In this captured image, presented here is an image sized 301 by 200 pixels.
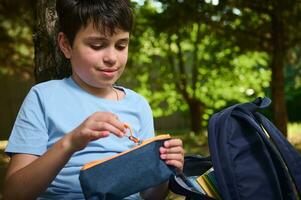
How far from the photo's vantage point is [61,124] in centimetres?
184

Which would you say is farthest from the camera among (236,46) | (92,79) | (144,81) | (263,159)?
(144,81)

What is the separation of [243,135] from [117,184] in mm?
517

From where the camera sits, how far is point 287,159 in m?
1.78

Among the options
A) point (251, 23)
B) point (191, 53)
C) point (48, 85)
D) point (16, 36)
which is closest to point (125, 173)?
point (48, 85)

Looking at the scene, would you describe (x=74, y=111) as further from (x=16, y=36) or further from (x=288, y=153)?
(x=16, y=36)

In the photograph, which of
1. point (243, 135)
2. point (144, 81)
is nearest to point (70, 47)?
point (243, 135)

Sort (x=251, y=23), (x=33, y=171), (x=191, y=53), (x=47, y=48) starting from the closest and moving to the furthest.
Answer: (x=33, y=171) < (x=47, y=48) < (x=251, y=23) < (x=191, y=53)

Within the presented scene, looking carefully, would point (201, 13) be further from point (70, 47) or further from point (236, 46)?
point (70, 47)

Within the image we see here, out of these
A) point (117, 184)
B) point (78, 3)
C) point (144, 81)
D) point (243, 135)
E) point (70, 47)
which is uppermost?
point (78, 3)

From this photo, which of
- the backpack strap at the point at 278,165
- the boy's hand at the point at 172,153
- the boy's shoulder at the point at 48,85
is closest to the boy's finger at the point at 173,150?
the boy's hand at the point at 172,153

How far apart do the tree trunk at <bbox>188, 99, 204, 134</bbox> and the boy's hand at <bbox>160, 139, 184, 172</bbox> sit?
10930 mm

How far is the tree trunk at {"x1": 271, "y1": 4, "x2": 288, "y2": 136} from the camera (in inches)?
317

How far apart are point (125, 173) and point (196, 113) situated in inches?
444

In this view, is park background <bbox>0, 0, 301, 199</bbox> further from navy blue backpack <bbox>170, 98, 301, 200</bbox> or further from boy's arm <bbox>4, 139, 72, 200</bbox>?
navy blue backpack <bbox>170, 98, 301, 200</bbox>
